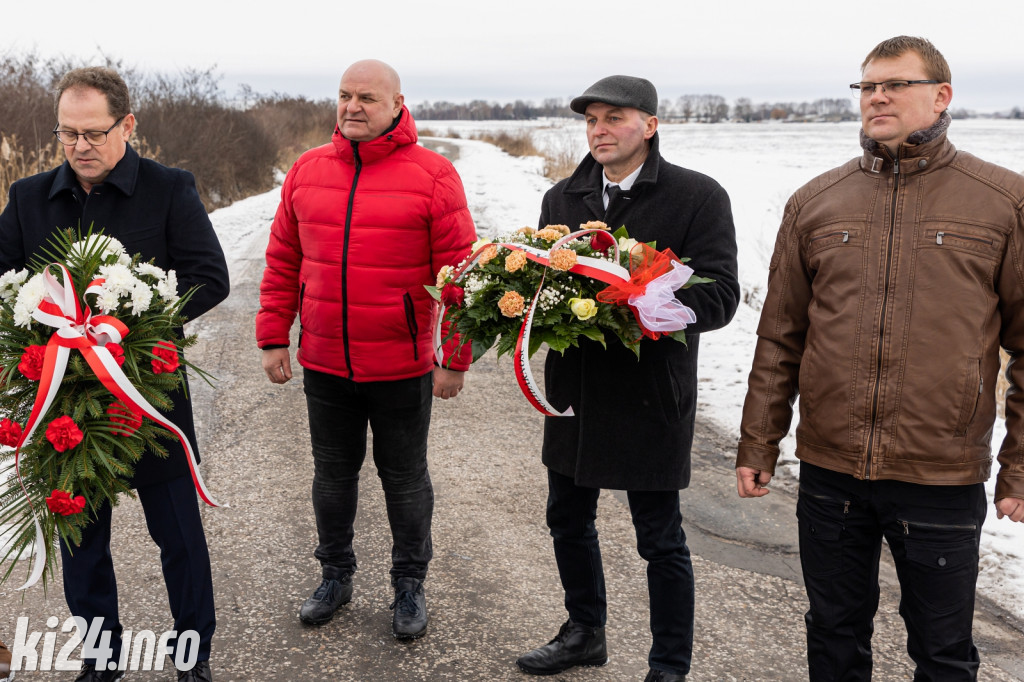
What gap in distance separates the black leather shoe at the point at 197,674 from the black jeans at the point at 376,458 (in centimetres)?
69

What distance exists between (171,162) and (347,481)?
14890mm

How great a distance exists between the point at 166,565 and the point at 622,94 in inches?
92.4

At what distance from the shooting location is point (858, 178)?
2.69 m

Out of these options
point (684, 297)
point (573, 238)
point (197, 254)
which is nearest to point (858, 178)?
point (684, 297)

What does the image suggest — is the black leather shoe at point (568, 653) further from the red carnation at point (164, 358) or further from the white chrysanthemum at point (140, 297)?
the white chrysanthemum at point (140, 297)

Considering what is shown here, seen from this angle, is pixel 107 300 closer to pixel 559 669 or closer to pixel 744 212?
pixel 559 669

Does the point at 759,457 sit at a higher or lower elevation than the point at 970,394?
lower

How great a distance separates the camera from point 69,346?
8.64 feet

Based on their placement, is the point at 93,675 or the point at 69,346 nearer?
A: the point at 69,346

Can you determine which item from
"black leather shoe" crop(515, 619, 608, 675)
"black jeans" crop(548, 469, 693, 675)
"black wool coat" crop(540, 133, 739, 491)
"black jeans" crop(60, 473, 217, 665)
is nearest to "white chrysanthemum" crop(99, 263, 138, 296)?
"black jeans" crop(60, 473, 217, 665)

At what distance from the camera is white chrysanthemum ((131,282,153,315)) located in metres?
Answer: 2.72

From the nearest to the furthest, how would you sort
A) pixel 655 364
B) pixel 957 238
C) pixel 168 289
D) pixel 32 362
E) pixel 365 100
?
pixel 957 238 < pixel 32 362 < pixel 168 289 < pixel 655 364 < pixel 365 100

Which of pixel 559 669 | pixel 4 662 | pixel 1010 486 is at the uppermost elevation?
pixel 1010 486

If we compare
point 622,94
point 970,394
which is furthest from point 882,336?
point 622,94
